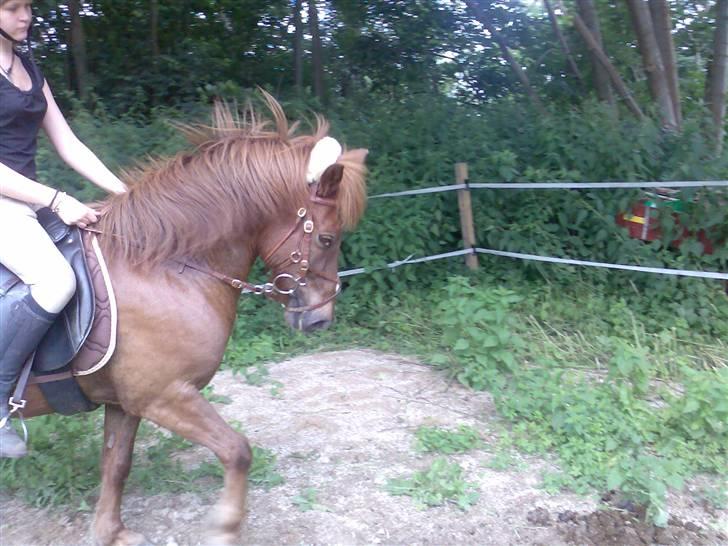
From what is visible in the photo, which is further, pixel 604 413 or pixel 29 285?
pixel 604 413

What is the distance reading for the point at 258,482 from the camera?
142 inches

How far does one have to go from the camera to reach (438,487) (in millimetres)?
3518

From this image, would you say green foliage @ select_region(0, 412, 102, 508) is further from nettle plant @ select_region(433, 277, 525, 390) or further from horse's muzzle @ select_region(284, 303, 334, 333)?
nettle plant @ select_region(433, 277, 525, 390)

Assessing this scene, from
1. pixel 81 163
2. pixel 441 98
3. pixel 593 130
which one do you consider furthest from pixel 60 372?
pixel 441 98

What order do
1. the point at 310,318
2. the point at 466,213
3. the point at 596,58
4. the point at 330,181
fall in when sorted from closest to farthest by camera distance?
the point at 330,181
the point at 310,318
the point at 466,213
the point at 596,58

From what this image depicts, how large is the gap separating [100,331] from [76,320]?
9 cm

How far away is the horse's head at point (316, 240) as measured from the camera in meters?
2.79

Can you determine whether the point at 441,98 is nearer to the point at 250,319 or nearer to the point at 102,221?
the point at 250,319

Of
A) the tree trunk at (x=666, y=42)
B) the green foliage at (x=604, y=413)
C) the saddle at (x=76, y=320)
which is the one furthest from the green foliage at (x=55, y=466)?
the tree trunk at (x=666, y=42)

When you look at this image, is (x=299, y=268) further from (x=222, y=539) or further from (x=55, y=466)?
(x=55, y=466)

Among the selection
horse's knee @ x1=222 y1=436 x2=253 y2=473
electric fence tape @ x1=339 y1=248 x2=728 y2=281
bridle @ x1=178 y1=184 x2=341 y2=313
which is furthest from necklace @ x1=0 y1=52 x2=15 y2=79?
electric fence tape @ x1=339 y1=248 x2=728 y2=281

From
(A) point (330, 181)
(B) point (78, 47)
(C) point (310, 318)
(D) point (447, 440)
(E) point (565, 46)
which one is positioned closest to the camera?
(A) point (330, 181)

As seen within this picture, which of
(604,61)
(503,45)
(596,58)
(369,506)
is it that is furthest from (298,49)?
(369,506)

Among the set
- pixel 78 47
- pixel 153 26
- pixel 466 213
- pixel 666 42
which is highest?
pixel 153 26
